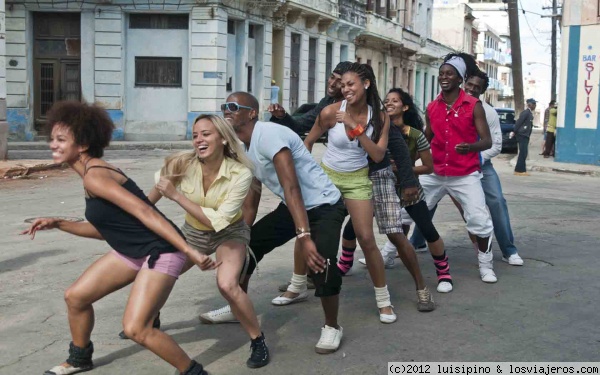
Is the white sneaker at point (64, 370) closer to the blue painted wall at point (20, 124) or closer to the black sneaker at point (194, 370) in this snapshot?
the black sneaker at point (194, 370)

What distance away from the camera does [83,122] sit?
4.21 meters

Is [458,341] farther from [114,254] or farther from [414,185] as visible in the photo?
[114,254]

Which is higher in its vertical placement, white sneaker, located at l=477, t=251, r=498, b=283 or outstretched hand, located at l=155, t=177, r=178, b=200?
outstretched hand, located at l=155, t=177, r=178, b=200

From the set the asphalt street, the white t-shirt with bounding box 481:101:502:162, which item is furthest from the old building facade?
the white t-shirt with bounding box 481:101:502:162

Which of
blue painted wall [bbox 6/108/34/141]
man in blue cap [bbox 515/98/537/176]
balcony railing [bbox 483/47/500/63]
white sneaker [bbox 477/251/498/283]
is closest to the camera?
white sneaker [bbox 477/251/498/283]

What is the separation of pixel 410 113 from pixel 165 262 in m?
3.04

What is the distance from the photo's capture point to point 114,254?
4.32m

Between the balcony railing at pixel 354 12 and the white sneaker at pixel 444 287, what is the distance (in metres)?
31.4

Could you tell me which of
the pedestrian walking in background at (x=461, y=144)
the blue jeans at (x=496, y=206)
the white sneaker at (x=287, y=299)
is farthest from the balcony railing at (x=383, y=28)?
the white sneaker at (x=287, y=299)

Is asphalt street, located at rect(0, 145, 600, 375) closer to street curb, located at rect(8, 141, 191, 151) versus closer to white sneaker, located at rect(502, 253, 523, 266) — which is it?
white sneaker, located at rect(502, 253, 523, 266)

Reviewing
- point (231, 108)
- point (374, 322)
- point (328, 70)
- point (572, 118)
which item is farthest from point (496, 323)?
point (328, 70)

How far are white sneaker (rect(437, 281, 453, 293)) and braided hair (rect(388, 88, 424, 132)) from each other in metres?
1.25

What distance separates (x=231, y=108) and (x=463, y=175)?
253cm

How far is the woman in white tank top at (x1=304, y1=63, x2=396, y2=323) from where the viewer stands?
534 cm
